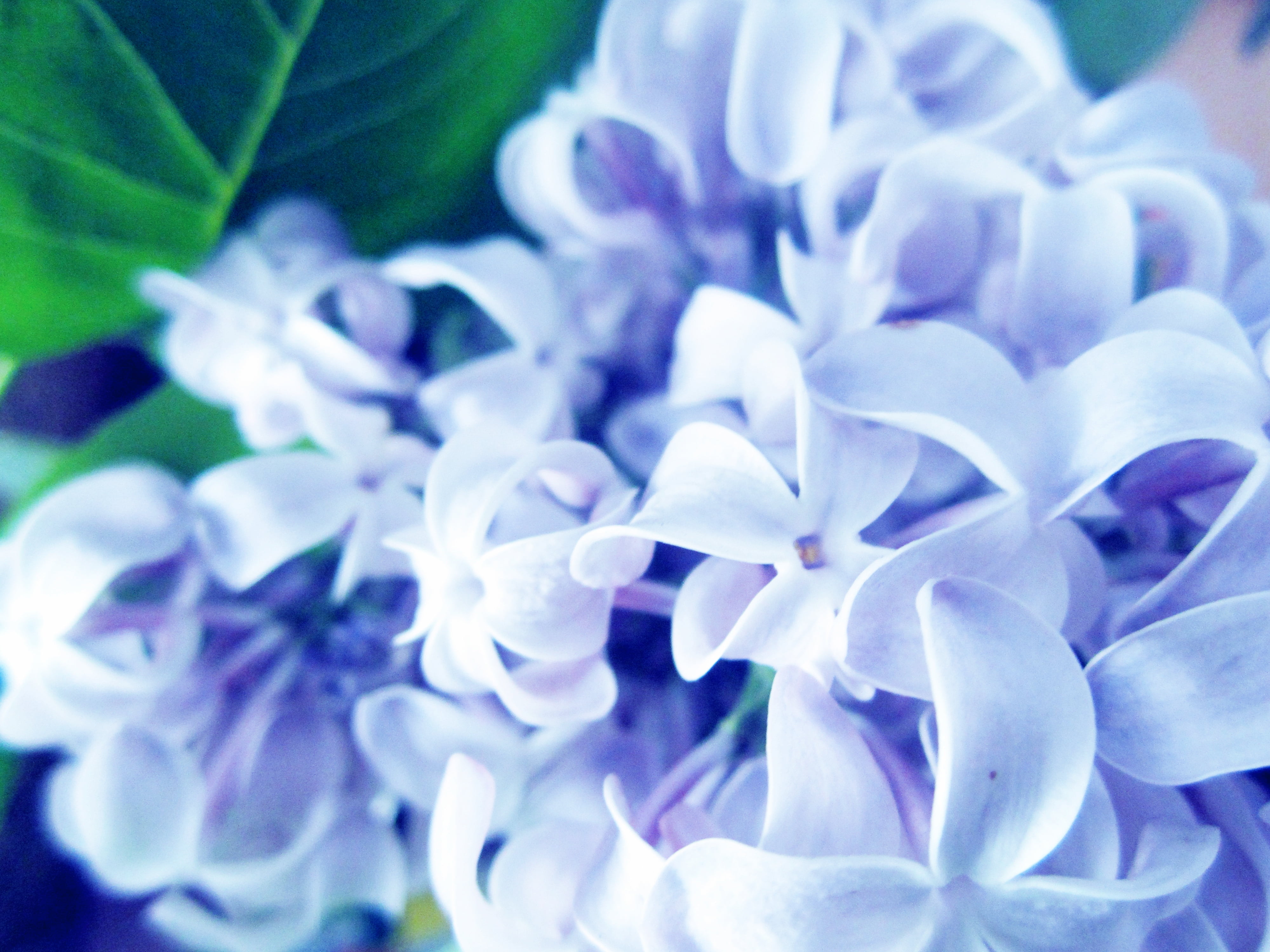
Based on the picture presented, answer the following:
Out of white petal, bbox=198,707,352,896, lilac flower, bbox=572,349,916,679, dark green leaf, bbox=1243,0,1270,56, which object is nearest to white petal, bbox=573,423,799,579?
lilac flower, bbox=572,349,916,679

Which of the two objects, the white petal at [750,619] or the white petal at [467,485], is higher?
the white petal at [467,485]

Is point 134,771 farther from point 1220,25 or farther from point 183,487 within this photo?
point 1220,25

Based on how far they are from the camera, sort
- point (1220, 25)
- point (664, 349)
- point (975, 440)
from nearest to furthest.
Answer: point (975, 440), point (664, 349), point (1220, 25)

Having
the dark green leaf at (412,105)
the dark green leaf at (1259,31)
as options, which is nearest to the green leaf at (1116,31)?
the dark green leaf at (1259,31)

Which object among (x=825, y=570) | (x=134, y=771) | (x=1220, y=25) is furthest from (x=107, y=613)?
(x=1220, y=25)

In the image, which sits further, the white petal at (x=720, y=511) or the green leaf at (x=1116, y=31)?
the green leaf at (x=1116, y=31)

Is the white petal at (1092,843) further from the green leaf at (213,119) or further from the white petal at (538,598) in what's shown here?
the green leaf at (213,119)

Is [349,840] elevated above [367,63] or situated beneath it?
situated beneath

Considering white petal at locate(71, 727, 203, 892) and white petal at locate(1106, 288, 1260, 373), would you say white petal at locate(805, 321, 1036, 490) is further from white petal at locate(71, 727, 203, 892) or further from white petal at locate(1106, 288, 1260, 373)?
white petal at locate(71, 727, 203, 892)

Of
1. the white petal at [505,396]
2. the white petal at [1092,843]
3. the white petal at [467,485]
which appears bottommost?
the white petal at [1092,843]
